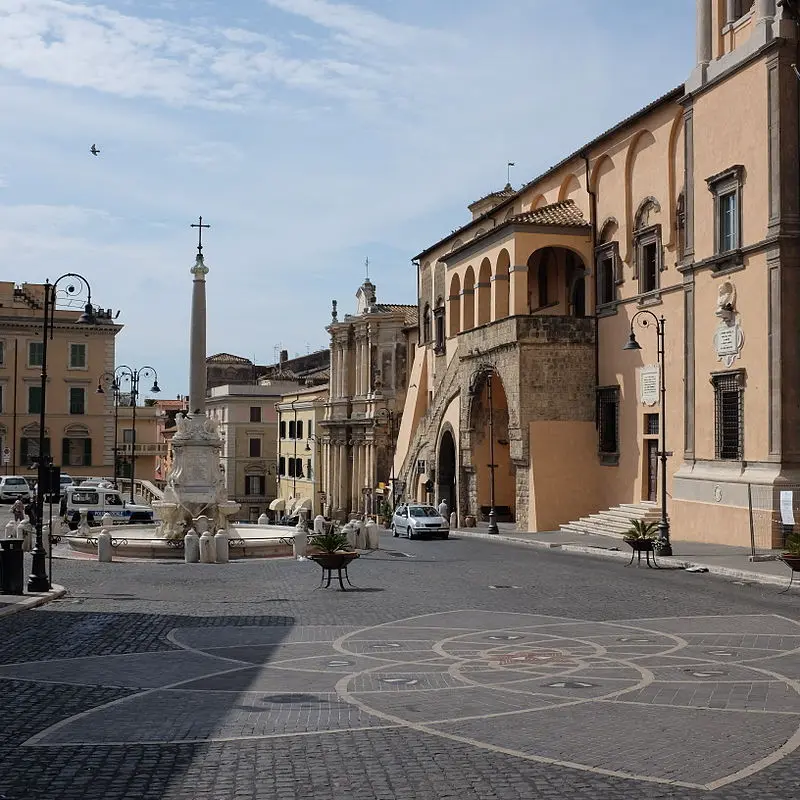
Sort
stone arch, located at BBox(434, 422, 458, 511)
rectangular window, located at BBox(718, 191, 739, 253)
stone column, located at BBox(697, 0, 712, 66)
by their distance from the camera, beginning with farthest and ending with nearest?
stone arch, located at BBox(434, 422, 458, 511), stone column, located at BBox(697, 0, 712, 66), rectangular window, located at BBox(718, 191, 739, 253)

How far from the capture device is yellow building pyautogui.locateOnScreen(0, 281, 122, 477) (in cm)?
6712

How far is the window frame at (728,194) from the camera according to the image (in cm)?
2911

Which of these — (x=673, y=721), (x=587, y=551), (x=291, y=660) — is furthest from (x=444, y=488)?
(x=673, y=721)

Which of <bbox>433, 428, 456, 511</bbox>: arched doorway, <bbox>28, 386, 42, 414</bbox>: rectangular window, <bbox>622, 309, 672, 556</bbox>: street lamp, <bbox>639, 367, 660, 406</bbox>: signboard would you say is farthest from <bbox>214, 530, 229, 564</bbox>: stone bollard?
<bbox>28, 386, 42, 414</bbox>: rectangular window

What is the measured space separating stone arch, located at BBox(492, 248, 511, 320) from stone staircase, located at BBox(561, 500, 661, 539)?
9.57 m

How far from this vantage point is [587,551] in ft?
100

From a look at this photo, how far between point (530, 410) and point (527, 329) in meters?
2.93

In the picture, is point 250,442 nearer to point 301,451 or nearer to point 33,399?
point 301,451

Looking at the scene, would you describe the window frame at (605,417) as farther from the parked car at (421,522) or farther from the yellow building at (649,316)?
the parked car at (421,522)

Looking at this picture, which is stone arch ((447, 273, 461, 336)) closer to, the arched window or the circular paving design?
the arched window

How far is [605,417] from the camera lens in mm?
39406

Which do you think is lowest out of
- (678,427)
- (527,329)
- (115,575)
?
(115,575)

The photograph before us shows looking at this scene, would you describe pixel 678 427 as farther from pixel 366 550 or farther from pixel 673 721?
pixel 673 721

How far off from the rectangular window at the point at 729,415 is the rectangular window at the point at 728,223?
11.6 ft
